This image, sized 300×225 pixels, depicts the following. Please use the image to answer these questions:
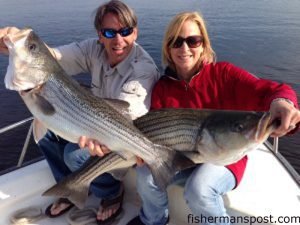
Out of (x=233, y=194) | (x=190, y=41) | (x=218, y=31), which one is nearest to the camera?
(x=233, y=194)

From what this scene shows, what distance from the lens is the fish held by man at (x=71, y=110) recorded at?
3.16 meters

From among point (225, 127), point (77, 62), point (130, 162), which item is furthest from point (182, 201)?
point (77, 62)

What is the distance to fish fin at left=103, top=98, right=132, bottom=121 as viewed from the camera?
10.8 feet

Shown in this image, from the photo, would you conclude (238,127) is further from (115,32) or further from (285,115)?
(115,32)

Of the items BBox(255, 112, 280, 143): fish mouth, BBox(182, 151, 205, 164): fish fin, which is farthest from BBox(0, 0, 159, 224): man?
BBox(255, 112, 280, 143): fish mouth

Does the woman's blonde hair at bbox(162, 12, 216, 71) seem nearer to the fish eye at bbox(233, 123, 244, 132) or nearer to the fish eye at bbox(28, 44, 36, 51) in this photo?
the fish eye at bbox(233, 123, 244, 132)

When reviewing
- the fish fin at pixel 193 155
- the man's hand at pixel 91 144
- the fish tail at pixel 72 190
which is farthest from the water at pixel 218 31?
the man's hand at pixel 91 144

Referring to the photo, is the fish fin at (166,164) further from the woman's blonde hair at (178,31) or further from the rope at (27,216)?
the rope at (27,216)

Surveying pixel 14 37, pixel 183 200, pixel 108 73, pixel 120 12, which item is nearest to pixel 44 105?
pixel 14 37

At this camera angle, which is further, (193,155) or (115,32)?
(115,32)

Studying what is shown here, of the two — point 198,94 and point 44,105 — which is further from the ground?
point 44,105

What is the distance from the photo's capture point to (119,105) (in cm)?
330

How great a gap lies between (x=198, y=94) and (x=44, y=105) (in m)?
1.51

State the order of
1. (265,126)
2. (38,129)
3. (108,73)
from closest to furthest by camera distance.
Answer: (265,126) → (38,129) → (108,73)
